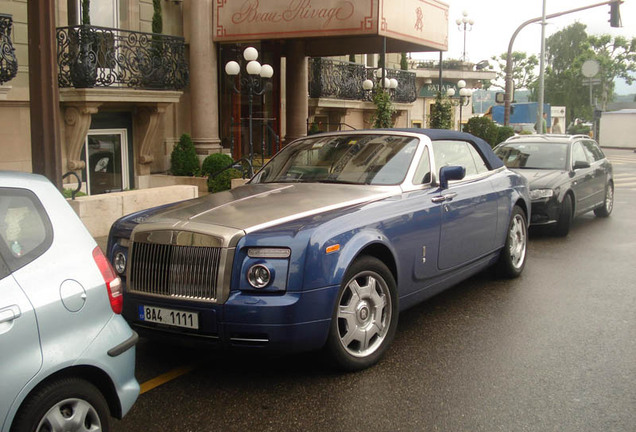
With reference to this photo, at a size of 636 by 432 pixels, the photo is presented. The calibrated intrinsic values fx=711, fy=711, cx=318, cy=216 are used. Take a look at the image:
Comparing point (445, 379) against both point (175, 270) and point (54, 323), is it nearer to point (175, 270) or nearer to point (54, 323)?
point (175, 270)

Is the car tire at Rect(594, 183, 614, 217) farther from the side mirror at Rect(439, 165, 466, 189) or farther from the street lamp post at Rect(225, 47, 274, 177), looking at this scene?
the side mirror at Rect(439, 165, 466, 189)

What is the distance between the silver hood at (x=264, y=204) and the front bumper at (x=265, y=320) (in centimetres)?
51

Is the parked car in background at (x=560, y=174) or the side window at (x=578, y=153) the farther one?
the side window at (x=578, y=153)

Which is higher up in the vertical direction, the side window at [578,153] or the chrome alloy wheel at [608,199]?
the side window at [578,153]

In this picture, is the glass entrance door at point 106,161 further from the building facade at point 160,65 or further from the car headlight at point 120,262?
the car headlight at point 120,262

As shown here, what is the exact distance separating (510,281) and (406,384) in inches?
144

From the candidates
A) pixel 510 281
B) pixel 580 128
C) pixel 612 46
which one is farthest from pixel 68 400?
pixel 612 46

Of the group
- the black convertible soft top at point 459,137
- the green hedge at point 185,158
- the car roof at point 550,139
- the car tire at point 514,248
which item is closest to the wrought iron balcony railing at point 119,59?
the green hedge at point 185,158

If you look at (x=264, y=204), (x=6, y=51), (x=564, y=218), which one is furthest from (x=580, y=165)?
(x=6, y=51)

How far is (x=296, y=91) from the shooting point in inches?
806

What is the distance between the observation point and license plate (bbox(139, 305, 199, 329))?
185 inches

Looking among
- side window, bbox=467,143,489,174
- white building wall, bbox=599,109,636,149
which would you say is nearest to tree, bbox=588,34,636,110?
white building wall, bbox=599,109,636,149

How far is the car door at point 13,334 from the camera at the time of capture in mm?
2934

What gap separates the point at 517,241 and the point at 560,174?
383 cm
